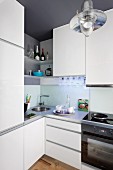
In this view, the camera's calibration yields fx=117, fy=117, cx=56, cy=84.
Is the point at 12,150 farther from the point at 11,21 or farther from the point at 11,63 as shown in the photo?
the point at 11,21

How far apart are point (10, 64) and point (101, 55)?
1198 mm

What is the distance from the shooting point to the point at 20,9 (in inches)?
56.6

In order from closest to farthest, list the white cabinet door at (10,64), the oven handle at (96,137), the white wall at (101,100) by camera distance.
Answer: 1. the white cabinet door at (10,64)
2. the oven handle at (96,137)
3. the white wall at (101,100)

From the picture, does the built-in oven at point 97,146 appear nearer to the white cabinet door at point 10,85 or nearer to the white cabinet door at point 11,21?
the white cabinet door at point 10,85

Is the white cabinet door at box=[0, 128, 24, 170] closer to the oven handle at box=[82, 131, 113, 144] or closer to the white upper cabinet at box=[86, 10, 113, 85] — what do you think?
the oven handle at box=[82, 131, 113, 144]

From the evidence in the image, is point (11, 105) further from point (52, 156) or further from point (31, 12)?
point (31, 12)

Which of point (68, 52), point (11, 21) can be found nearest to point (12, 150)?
point (11, 21)

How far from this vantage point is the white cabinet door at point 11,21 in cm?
120

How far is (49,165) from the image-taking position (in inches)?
70.6

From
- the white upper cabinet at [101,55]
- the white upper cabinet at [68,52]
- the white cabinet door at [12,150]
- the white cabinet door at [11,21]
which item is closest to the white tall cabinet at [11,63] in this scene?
the white cabinet door at [11,21]

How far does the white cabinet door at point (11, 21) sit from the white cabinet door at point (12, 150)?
1054mm

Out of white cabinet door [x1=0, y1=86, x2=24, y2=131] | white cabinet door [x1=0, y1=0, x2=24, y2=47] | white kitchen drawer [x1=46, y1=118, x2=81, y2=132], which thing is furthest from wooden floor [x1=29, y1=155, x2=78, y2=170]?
white cabinet door [x1=0, y1=0, x2=24, y2=47]

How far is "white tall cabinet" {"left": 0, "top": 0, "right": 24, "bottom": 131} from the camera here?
1193 millimetres

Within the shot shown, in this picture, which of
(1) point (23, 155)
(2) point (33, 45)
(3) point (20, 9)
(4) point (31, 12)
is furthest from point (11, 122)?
(2) point (33, 45)
